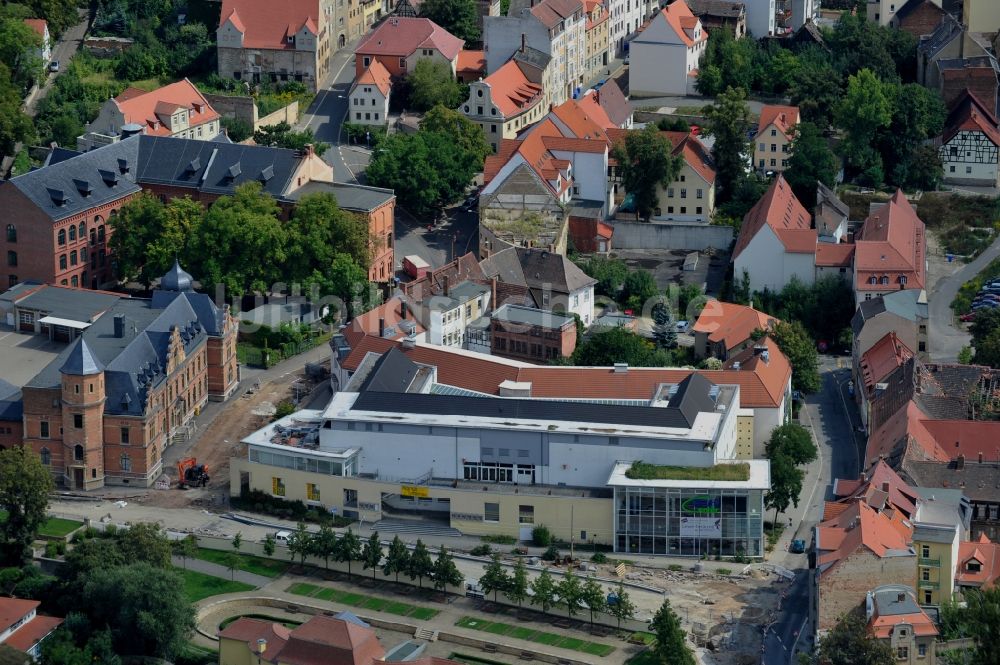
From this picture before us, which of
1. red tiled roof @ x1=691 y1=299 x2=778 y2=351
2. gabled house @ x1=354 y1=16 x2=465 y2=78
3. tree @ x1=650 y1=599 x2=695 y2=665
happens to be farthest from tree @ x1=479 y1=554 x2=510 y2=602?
gabled house @ x1=354 y1=16 x2=465 y2=78

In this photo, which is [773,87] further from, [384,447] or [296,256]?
[384,447]

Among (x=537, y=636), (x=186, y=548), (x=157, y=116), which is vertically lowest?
(x=537, y=636)

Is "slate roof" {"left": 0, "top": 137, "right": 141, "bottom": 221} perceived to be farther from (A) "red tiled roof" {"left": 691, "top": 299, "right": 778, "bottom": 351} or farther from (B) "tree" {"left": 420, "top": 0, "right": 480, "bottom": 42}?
(A) "red tiled roof" {"left": 691, "top": 299, "right": 778, "bottom": 351}

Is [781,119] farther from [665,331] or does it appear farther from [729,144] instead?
[665,331]

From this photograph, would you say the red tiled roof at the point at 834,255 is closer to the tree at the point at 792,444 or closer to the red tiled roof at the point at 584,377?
the red tiled roof at the point at 584,377

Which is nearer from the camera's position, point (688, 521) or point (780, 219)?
point (688, 521)

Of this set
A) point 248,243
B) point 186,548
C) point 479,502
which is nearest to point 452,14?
point 248,243

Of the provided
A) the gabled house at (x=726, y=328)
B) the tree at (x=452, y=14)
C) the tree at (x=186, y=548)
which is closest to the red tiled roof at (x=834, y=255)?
the gabled house at (x=726, y=328)
